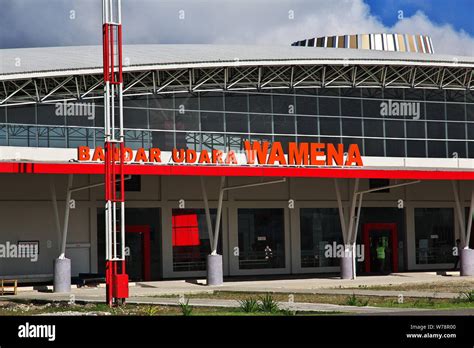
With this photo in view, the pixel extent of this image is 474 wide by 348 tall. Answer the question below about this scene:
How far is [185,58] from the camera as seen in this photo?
36625 mm

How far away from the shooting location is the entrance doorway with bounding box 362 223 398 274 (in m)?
40.1

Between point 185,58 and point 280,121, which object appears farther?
point 280,121

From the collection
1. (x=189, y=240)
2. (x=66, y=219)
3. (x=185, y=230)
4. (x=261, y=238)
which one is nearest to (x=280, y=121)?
(x=261, y=238)

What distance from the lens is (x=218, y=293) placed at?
28.2 meters

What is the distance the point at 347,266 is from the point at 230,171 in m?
6.65

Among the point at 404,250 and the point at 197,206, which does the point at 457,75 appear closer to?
the point at 404,250

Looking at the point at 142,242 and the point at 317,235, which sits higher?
the point at 317,235

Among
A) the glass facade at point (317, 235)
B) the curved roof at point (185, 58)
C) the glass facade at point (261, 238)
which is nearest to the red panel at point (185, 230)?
the glass facade at point (261, 238)

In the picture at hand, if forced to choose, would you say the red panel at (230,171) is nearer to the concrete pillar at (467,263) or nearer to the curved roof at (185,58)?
the concrete pillar at (467,263)

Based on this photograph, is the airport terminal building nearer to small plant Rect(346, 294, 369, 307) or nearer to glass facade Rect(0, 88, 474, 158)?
glass facade Rect(0, 88, 474, 158)

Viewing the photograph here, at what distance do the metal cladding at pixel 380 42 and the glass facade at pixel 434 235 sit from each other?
436 inches

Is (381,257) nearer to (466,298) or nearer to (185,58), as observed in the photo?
(185,58)

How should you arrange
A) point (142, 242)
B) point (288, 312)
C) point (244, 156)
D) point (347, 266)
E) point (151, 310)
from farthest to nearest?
point (244, 156)
point (142, 242)
point (347, 266)
point (151, 310)
point (288, 312)

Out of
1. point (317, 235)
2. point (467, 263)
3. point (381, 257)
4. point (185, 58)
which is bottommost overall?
point (467, 263)
